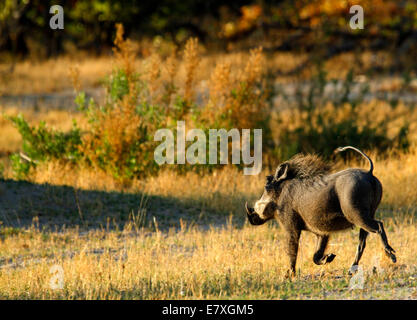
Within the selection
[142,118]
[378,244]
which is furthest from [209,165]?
[378,244]

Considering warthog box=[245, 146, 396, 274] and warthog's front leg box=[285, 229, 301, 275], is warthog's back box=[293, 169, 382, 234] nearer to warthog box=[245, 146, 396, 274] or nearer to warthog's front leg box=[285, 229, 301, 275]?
warthog box=[245, 146, 396, 274]

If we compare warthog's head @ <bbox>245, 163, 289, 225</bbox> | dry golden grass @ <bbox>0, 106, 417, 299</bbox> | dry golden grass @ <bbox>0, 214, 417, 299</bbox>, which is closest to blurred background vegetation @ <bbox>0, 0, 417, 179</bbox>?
dry golden grass @ <bbox>0, 106, 417, 299</bbox>

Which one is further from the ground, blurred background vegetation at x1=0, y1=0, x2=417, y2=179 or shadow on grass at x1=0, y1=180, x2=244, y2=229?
blurred background vegetation at x1=0, y1=0, x2=417, y2=179

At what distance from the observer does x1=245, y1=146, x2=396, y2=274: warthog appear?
5.80 meters

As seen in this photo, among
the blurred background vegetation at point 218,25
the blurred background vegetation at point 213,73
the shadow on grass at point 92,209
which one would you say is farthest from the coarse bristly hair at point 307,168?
the blurred background vegetation at point 218,25

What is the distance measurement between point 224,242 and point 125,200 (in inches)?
99.6

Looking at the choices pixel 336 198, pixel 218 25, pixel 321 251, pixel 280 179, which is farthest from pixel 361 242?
pixel 218 25

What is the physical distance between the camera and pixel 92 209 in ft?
33.1

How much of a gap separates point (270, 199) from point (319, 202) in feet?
1.75

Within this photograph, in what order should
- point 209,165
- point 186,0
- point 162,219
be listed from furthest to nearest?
point 186,0 → point 209,165 → point 162,219

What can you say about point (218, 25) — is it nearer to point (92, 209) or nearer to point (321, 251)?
point (92, 209)

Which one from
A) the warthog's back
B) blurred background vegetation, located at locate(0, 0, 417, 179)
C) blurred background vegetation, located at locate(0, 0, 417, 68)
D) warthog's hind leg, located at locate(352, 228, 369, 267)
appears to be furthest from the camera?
blurred background vegetation, located at locate(0, 0, 417, 68)

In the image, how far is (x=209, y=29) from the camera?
91.7 ft
